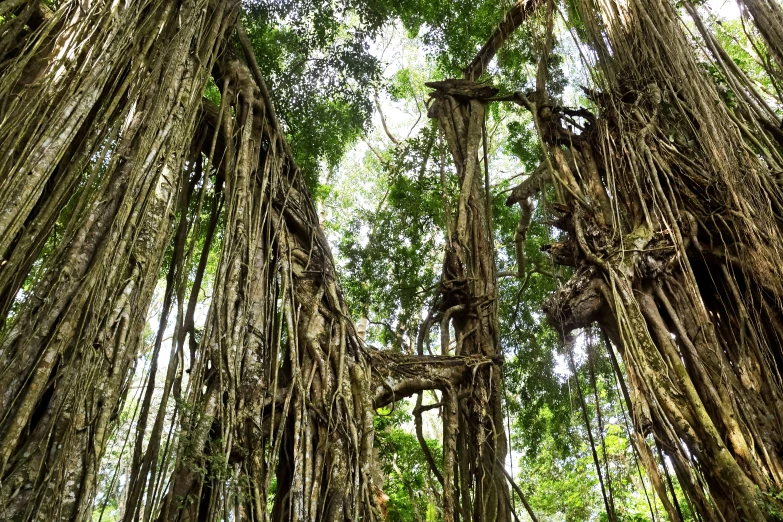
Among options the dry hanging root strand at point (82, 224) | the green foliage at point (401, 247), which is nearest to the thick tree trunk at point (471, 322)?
the green foliage at point (401, 247)

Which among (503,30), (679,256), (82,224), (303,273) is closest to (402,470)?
(303,273)

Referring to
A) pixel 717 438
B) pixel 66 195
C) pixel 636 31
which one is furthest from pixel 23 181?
pixel 636 31

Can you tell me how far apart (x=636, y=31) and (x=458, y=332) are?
2175mm

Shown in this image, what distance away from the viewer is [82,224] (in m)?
1.96

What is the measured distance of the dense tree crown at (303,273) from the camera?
71.9 inches

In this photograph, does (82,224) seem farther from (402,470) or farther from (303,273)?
(402,470)

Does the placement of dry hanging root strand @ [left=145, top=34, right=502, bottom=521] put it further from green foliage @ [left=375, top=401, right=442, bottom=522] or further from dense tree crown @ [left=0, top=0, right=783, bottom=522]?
green foliage @ [left=375, top=401, right=442, bottom=522]

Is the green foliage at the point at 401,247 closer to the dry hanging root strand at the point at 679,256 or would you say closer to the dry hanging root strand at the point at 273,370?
the dry hanging root strand at the point at 679,256

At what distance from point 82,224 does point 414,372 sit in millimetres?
1652

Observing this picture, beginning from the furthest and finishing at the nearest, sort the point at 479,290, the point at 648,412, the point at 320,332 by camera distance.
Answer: the point at 479,290, the point at 320,332, the point at 648,412

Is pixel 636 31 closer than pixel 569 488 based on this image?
Yes

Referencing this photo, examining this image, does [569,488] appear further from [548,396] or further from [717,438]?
[717,438]

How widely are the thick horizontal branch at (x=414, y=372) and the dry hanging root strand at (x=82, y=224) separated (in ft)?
3.97

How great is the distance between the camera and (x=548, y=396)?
5348mm
